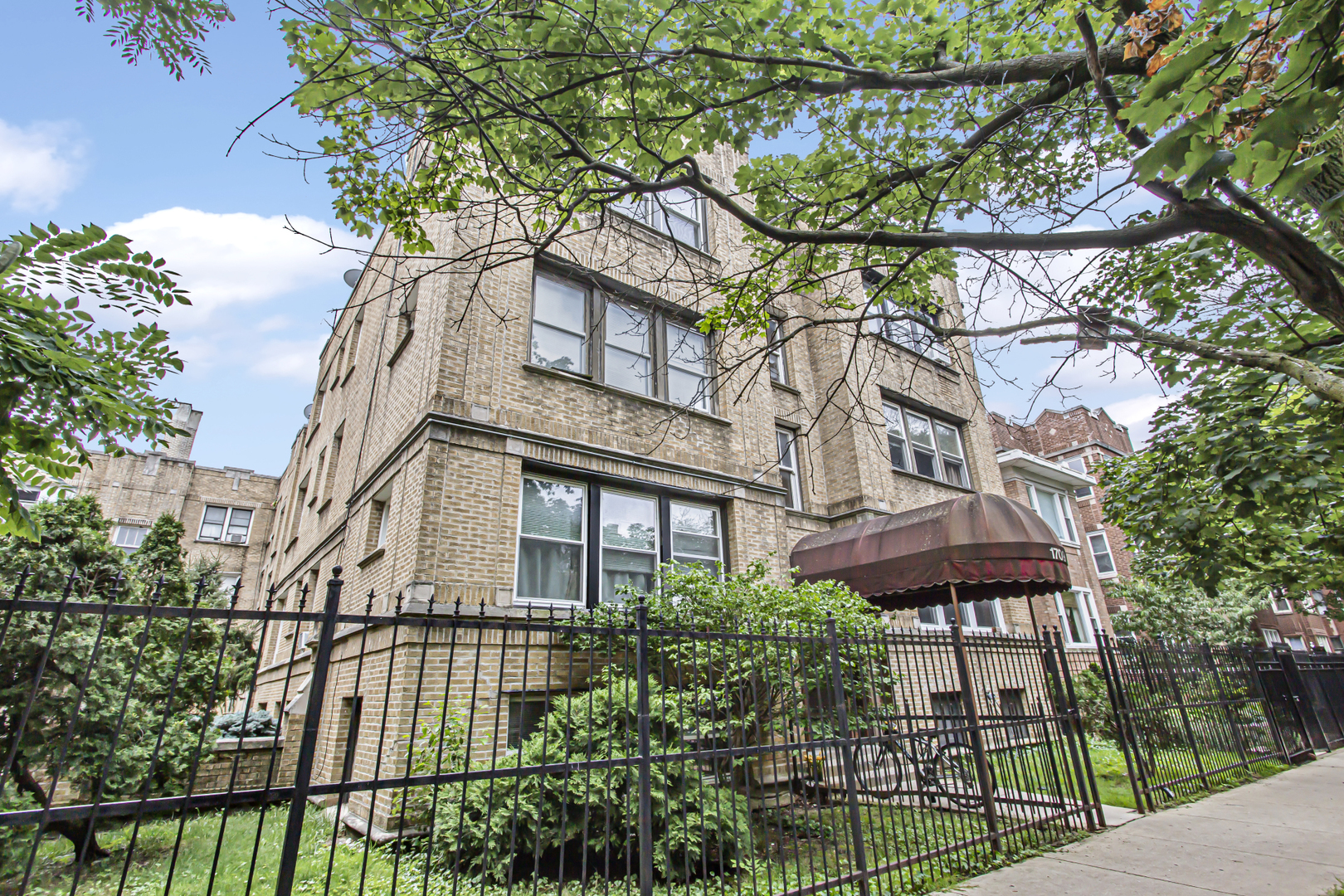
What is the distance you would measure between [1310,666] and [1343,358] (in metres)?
10.2

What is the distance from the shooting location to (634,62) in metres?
5.49

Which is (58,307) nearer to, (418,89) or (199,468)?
(418,89)

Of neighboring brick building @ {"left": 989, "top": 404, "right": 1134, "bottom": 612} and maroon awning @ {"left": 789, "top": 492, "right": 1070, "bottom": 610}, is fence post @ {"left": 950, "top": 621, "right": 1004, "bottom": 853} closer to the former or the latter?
maroon awning @ {"left": 789, "top": 492, "right": 1070, "bottom": 610}

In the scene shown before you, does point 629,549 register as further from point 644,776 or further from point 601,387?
point 644,776

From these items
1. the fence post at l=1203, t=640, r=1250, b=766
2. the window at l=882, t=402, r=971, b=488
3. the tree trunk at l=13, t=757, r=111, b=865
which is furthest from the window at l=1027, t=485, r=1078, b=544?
the tree trunk at l=13, t=757, r=111, b=865

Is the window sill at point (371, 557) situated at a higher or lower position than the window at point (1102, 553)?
lower

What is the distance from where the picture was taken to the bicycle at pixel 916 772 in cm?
562

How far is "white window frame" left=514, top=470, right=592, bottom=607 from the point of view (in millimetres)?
8500

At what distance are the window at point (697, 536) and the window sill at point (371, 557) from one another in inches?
169

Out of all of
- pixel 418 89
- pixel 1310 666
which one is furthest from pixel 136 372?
pixel 1310 666

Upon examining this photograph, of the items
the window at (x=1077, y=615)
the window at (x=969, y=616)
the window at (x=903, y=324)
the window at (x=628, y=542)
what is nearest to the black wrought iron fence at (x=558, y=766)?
the window at (x=628, y=542)

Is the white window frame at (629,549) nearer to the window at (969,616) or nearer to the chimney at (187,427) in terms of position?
the window at (969,616)

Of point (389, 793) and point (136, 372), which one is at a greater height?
point (136, 372)

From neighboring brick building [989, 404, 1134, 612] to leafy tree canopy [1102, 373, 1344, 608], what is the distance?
46.2ft
